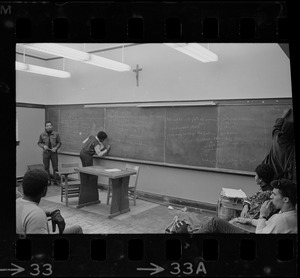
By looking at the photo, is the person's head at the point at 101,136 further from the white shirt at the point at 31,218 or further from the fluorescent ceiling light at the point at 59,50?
the white shirt at the point at 31,218

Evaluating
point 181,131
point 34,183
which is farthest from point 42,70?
point 34,183

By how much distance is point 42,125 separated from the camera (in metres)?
4.55

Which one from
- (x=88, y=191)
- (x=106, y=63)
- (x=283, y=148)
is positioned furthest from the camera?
(x=88, y=191)

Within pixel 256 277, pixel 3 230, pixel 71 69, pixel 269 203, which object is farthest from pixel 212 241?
pixel 71 69

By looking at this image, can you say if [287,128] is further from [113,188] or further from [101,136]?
[101,136]

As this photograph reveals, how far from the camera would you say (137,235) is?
38.5 inches

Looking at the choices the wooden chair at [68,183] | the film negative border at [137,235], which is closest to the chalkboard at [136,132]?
the wooden chair at [68,183]

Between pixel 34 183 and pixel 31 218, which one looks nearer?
pixel 31 218

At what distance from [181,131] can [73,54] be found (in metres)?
1.99

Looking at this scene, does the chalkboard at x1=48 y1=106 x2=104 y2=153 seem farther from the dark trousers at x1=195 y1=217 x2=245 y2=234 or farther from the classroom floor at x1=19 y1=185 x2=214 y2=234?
the dark trousers at x1=195 y1=217 x2=245 y2=234

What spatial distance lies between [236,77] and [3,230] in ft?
11.1

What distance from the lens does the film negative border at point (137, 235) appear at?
94cm

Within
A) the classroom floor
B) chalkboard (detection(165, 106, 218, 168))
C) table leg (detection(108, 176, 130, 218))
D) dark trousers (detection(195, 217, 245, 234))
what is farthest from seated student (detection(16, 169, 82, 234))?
chalkboard (detection(165, 106, 218, 168))

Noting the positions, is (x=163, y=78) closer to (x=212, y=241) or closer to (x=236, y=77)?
(x=236, y=77)
